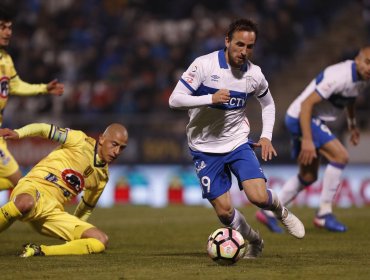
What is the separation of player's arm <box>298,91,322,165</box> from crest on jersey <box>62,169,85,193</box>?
2985mm

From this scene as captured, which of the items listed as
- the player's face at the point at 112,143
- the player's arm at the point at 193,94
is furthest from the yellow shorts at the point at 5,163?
the player's arm at the point at 193,94

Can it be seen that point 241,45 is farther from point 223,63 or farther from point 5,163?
point 5,163

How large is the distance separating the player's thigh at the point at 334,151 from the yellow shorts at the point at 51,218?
387 cm

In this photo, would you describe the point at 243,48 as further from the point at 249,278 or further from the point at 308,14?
the point at 308,14

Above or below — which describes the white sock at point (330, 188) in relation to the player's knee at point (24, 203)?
below

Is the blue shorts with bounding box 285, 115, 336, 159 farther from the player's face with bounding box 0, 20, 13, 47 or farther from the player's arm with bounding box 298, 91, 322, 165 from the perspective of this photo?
the player's face with bounding box 0, 20, 13, 47

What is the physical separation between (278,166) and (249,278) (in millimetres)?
10907

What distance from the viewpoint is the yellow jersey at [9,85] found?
1052 centimetres

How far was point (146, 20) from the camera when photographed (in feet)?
70.2

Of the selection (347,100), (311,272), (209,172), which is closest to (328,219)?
(347,100)

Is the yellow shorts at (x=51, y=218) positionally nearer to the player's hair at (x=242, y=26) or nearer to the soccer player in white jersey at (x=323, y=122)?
the player's hair at (x=242, y=26)

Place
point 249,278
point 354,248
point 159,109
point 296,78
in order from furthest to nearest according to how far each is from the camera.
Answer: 1. point 296,78
2. point 159,109
3. point 354,248
4. point 249,278

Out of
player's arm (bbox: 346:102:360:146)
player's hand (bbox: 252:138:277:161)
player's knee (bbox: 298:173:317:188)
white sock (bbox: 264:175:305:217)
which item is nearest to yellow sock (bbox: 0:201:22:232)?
player's hand (bbox: 252:138:277:161)

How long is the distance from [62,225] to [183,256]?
1.19 metres
